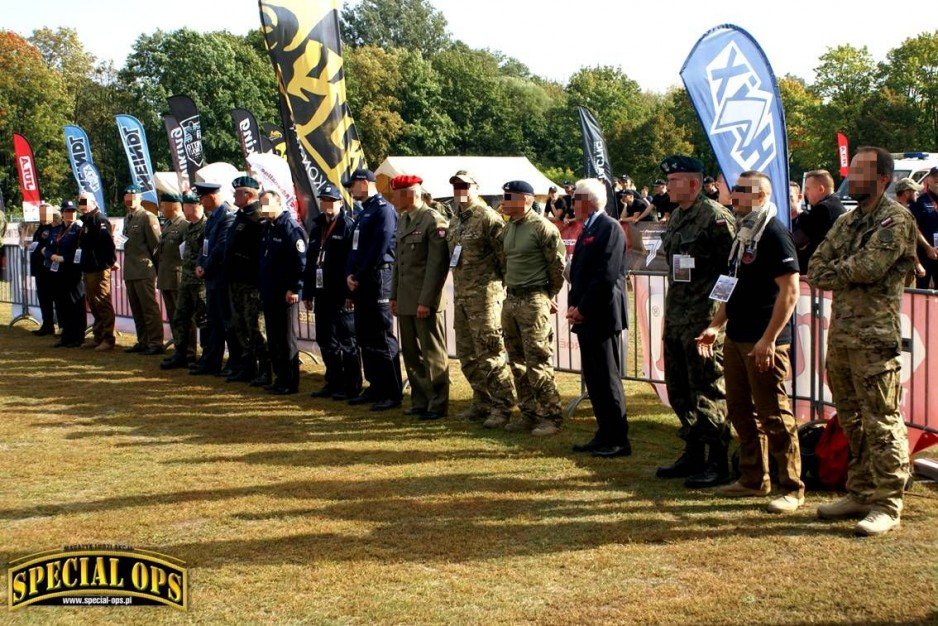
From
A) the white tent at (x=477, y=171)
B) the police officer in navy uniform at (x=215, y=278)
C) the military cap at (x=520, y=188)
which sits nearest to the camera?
the military cap at (x=520, y=188)

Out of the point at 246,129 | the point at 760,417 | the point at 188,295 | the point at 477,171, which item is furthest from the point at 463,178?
the point at 477,171

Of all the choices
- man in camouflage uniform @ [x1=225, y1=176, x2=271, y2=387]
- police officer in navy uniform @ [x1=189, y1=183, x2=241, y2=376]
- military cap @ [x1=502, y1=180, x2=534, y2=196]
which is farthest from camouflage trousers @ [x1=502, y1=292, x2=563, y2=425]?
police officer in navy uniform @ [x1=189, y1=183, x2=241, y2=376]

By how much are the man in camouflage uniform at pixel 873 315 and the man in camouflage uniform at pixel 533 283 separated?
2.77m

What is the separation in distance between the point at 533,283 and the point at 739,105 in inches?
79.3

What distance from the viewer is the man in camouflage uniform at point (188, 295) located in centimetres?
1224

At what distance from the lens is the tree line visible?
192 feet

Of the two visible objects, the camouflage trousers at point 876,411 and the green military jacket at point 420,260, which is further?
the green military jacket at point 420,260

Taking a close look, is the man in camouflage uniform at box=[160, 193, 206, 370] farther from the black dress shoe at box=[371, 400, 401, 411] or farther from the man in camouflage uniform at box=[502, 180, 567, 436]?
the man in camouflage uniform at box=[502, 180, 567, 436]

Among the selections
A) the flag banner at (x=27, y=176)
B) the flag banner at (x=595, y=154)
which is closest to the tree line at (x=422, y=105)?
the flag banner at (x=27, y=176)

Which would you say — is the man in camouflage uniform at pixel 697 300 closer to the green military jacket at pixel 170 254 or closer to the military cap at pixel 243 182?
the military cap at pixel 243 182

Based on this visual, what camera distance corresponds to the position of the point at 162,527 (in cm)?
590

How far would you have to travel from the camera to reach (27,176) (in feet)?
101

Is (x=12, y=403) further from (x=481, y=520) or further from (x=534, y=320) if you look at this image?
(x=481, y=520)

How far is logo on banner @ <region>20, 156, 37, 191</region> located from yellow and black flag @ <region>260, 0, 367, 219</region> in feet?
71.6
